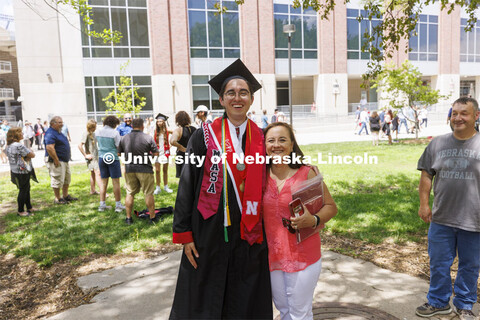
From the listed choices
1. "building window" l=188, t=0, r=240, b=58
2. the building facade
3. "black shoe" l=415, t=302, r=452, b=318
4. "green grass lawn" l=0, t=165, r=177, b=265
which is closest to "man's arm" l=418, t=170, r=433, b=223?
"black shoe" l=415, t=302, r=452, b=318

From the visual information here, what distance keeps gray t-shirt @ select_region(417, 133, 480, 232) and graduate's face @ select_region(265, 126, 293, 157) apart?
1.59m

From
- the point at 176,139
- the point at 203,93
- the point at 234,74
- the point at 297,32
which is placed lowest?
the point at 176,139

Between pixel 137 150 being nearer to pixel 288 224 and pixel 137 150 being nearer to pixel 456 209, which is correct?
pixel 288 224

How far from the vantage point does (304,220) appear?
243 cm

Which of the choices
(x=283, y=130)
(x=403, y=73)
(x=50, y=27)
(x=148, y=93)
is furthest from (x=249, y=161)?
(x=50, y=27)

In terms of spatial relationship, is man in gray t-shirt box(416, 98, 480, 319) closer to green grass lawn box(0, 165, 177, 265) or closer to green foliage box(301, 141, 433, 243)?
green foliage box(301, 141, 433, 243)

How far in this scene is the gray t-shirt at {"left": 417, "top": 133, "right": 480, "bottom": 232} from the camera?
313 centimetres

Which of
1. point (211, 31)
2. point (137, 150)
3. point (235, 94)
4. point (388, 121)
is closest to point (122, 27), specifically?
point (211, 31)

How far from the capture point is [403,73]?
1820 centimetres

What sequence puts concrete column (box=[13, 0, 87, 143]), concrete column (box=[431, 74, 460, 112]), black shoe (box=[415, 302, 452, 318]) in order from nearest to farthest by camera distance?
black shoe (box=[415, 302, 452, 318])
concrete column (box=[13, 0, 87, 143])
concrete column (box=[431, 74, 460, 112])

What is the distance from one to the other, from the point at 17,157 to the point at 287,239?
22.6 ft

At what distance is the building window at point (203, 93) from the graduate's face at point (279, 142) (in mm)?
26180

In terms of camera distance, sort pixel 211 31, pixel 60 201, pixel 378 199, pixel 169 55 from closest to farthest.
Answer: pixel 378 199, pixel 60 201, pixel 169 55, pixel 211 31

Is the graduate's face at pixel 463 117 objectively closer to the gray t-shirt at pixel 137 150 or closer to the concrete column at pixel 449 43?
the gray t-shirt at pixel 137 150
